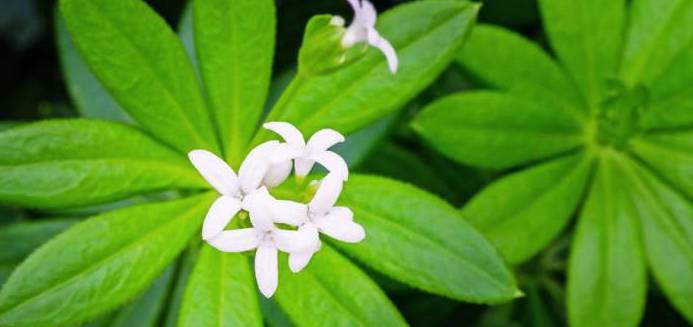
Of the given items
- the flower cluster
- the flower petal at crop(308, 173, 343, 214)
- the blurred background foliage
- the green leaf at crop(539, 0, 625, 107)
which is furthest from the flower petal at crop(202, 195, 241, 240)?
the blurred background foliage

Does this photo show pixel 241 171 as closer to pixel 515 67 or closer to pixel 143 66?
pixel 143 66

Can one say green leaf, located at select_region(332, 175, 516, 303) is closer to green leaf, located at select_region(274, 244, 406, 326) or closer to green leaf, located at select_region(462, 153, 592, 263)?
green leaf, located at select_region(274, 244, 406, 326)

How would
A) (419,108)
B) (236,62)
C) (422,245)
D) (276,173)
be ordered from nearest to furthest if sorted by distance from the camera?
(276,173), (422,245), (236,62), (419,108)

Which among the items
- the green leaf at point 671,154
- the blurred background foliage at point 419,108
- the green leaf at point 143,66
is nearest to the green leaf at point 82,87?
the blurred background foliage at point 419,108

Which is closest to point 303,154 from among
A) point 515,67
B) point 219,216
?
point 219,216

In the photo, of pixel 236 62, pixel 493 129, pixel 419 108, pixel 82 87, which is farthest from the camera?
pixel 419 108

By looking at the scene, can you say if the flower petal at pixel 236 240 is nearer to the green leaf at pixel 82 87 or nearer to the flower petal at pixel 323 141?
the flower petal at pixel 323 141

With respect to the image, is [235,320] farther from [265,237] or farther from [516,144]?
[516,144]
